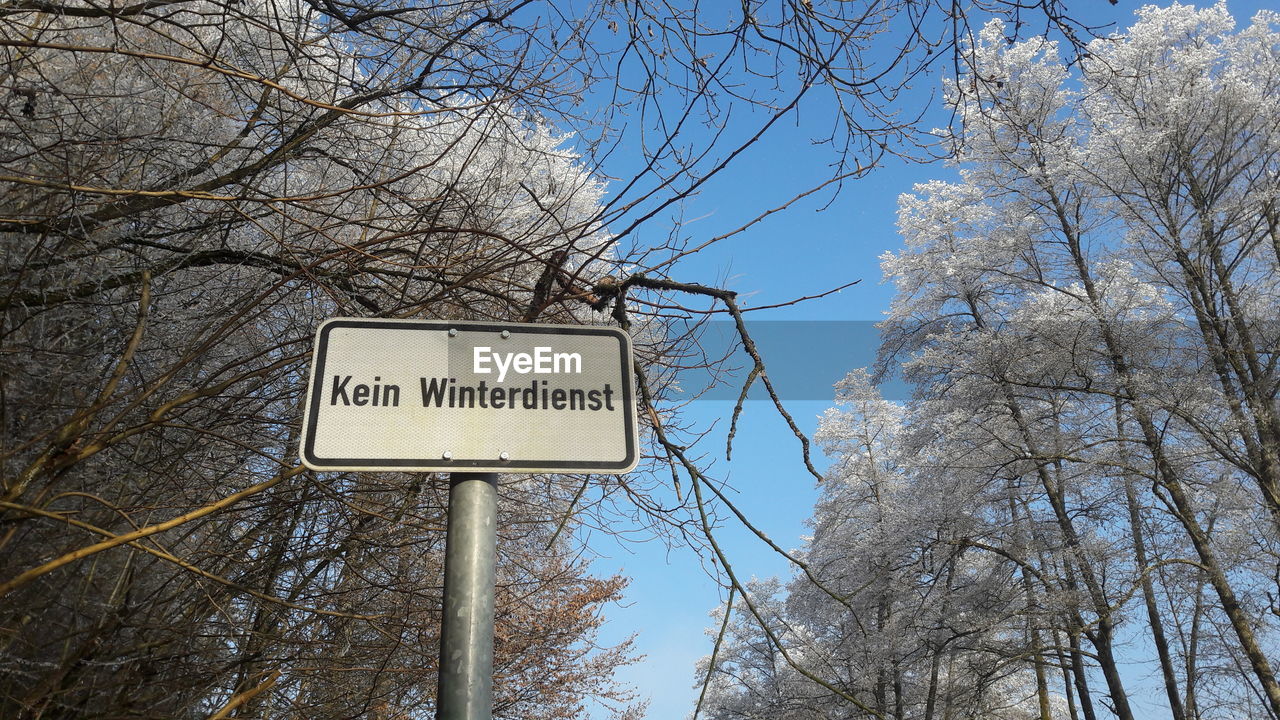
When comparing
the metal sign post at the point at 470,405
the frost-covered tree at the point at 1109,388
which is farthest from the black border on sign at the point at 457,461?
the frost-covered tree at the point at 1109,388

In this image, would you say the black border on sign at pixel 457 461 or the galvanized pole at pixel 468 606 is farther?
the black border on sign at pixel 457 461

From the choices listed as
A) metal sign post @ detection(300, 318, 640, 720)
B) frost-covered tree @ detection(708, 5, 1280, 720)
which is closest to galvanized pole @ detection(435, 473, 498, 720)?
metal sign post @ detection(300, 318, 640, 720)

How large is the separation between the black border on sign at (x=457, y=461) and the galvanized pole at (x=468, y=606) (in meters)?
0.06

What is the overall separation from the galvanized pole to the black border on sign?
0.20 feet

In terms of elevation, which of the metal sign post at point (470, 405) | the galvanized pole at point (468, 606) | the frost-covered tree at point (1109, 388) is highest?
the frost-covered tree at point (1109, 388)

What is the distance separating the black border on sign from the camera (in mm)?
1579

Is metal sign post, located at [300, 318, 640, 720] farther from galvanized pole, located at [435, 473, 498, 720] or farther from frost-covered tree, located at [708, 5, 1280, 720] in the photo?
frost-covered tree, located at [708, 5, 1280, 720]

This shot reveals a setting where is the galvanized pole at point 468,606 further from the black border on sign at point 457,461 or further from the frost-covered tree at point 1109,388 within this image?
the frost-covered tree at point 1109,388

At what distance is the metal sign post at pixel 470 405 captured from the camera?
1580 mm

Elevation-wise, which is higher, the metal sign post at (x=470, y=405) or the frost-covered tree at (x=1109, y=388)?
the frost-covered tree at (x=1109, y=388)

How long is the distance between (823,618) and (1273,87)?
47.8 feet

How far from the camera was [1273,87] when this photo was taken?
465 inches

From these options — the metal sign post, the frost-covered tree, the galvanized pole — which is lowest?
the galvanized pole

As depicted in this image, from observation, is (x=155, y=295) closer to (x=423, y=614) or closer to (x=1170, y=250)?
(x=423, y=614)
